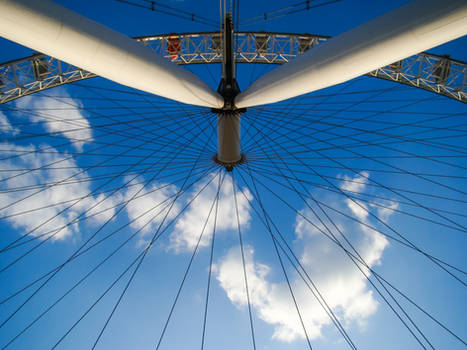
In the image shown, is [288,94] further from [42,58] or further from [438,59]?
[42,58]

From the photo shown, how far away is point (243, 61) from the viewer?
50.2ft

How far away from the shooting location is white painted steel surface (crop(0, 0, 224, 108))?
8.23ft

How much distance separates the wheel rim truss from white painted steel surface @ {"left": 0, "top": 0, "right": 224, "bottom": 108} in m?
9.65

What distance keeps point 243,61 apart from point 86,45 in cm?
1372

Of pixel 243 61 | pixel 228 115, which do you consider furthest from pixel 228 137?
pixel 243 61

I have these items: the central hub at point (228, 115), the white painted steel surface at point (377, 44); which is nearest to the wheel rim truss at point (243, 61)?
the central hub at point (228, 115)

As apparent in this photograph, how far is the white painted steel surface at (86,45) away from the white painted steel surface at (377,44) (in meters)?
1.87

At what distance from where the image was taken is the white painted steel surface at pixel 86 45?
251cm

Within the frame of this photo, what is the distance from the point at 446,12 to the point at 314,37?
43.0 ft

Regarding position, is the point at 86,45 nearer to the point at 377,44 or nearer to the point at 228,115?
the point at 377,44

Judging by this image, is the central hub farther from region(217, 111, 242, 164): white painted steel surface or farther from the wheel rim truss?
the wheel rim truss

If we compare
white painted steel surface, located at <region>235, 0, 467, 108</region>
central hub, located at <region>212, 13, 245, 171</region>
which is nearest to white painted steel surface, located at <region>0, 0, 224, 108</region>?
white painted steel surface, located at <region>235, 0, 467, 108</region>

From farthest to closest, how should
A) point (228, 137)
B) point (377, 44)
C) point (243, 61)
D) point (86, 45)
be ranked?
point (243, 61), point (228, 137), point (377, 44), point (86, 45)

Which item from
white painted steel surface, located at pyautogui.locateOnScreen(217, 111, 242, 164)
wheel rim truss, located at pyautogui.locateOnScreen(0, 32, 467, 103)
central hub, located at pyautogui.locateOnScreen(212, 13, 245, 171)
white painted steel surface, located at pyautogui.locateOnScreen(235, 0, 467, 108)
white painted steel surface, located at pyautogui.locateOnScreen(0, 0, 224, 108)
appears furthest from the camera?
wheel rim truss, located at pyautogui.locateOnScreen(0, 32, 467, 103)
